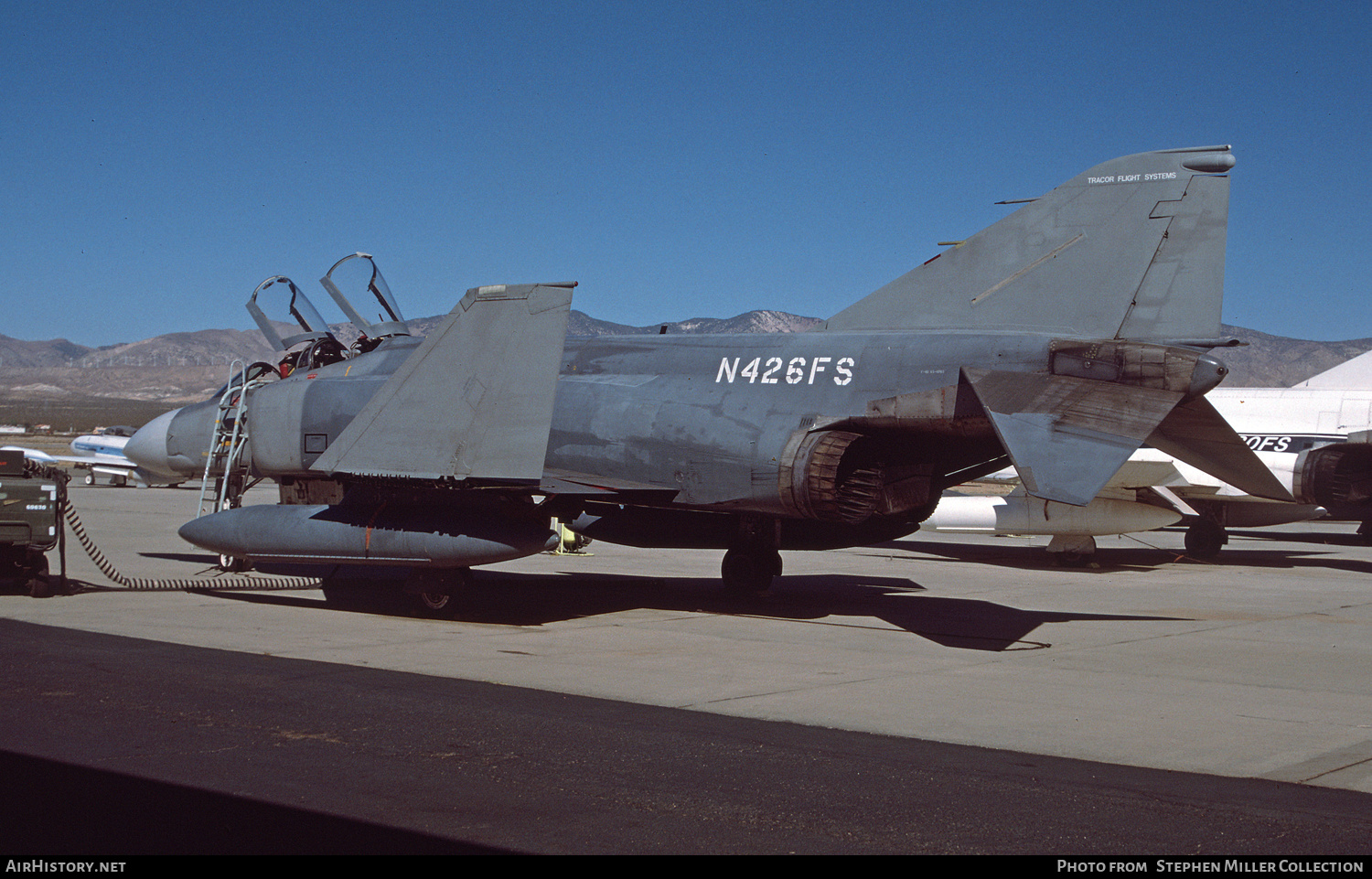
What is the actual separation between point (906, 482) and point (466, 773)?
7642mm

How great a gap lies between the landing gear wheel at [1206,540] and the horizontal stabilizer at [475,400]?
16255mm

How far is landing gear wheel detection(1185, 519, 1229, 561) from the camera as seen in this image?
22.2 meters

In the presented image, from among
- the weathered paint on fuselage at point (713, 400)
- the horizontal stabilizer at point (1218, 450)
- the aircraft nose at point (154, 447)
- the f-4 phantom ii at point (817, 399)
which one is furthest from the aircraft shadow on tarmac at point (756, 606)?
the aircraft nose at point (154, 447)

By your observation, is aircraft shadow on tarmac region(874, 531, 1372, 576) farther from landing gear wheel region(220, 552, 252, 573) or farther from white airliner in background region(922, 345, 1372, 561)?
landing gear wheel region(220, 552, 252, 573)

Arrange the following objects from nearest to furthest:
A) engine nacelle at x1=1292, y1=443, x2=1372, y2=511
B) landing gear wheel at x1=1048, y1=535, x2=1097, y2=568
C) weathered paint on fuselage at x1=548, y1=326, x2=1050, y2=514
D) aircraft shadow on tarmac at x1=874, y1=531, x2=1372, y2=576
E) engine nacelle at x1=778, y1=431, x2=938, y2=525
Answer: engine nacelle at x1=778, y1=431, x2=938, y2=525 < weathered paint on fuselage at x1=548, y1=326, x2=1050, y2=514 < landing gear wheel at x1=1048, y1=535, x2=1097, y2=568 < aircraft shadow on tarmac at x1=874, y1=531, x2=1372, y2=576 < engine nacelle at x1=1292, y1=443, x2=1372, y2=511

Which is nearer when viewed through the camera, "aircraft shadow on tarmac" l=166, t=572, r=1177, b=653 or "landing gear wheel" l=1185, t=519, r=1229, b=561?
"aircraft shadow on tarmac" l=166, t=572, r=1177, b=653

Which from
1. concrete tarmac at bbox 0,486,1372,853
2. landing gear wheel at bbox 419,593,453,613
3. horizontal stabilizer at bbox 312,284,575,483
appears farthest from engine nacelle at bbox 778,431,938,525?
landing gear wheel at bbox 419,593,453,613

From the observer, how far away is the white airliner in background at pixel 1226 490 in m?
19.5

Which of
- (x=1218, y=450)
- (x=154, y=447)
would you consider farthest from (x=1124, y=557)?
(x=154, y=447)

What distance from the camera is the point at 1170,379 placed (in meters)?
10.4

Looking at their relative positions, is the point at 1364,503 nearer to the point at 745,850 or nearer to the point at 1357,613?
the point at 1357,613

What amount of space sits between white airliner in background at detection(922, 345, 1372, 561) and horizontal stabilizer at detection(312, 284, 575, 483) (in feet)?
38.4

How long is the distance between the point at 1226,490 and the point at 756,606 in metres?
12.7

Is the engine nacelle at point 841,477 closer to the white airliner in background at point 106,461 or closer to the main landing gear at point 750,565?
the main landing gear at point 750,565
